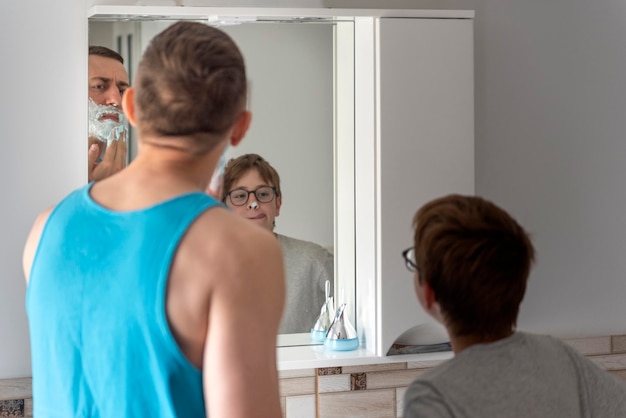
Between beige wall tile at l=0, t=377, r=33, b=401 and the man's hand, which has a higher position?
the man's hand

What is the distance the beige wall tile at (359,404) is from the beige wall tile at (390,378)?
14 millimetres

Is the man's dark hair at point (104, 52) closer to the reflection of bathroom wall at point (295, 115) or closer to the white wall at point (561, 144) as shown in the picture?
the reflection of bathroom wall at point (295, 115)

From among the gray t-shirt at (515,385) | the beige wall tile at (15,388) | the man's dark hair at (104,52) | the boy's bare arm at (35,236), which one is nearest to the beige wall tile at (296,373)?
the beige wall tile at (15,388)

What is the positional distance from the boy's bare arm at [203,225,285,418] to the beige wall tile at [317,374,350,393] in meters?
1.07

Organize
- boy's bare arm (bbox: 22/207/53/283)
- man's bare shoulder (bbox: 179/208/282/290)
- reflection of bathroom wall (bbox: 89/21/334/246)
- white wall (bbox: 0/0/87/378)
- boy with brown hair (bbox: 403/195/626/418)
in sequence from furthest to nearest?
reflection of bathroom wall (bbox: 89/21/334/246), white wall (bbox: 0/0/87/378), boy with brown hair (bbox: 403/195/626/418), boy's bare arm (bbox: 22/207/53/283), man's bare shoulder (bbox: 179/208/282/290)

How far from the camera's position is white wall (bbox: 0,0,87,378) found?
1.70 metres

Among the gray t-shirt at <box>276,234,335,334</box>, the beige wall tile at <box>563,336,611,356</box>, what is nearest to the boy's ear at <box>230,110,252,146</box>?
the gray t-shirt at <box>276,234,335,334</box>

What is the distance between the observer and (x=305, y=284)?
1908 millimetres

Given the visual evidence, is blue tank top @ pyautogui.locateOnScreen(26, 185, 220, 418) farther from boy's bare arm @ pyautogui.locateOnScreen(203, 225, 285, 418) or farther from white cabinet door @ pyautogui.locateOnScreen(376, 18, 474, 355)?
white cabinet door @ pyautogui.locateOnScreen(376, 18, 474, 355)

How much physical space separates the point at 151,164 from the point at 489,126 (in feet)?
4.14

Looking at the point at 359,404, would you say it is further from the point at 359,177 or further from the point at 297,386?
the point at 359,177

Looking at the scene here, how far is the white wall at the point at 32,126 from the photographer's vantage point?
170 centimetres

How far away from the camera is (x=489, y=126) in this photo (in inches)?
77.9

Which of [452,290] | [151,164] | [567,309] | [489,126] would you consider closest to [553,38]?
[489,126]
